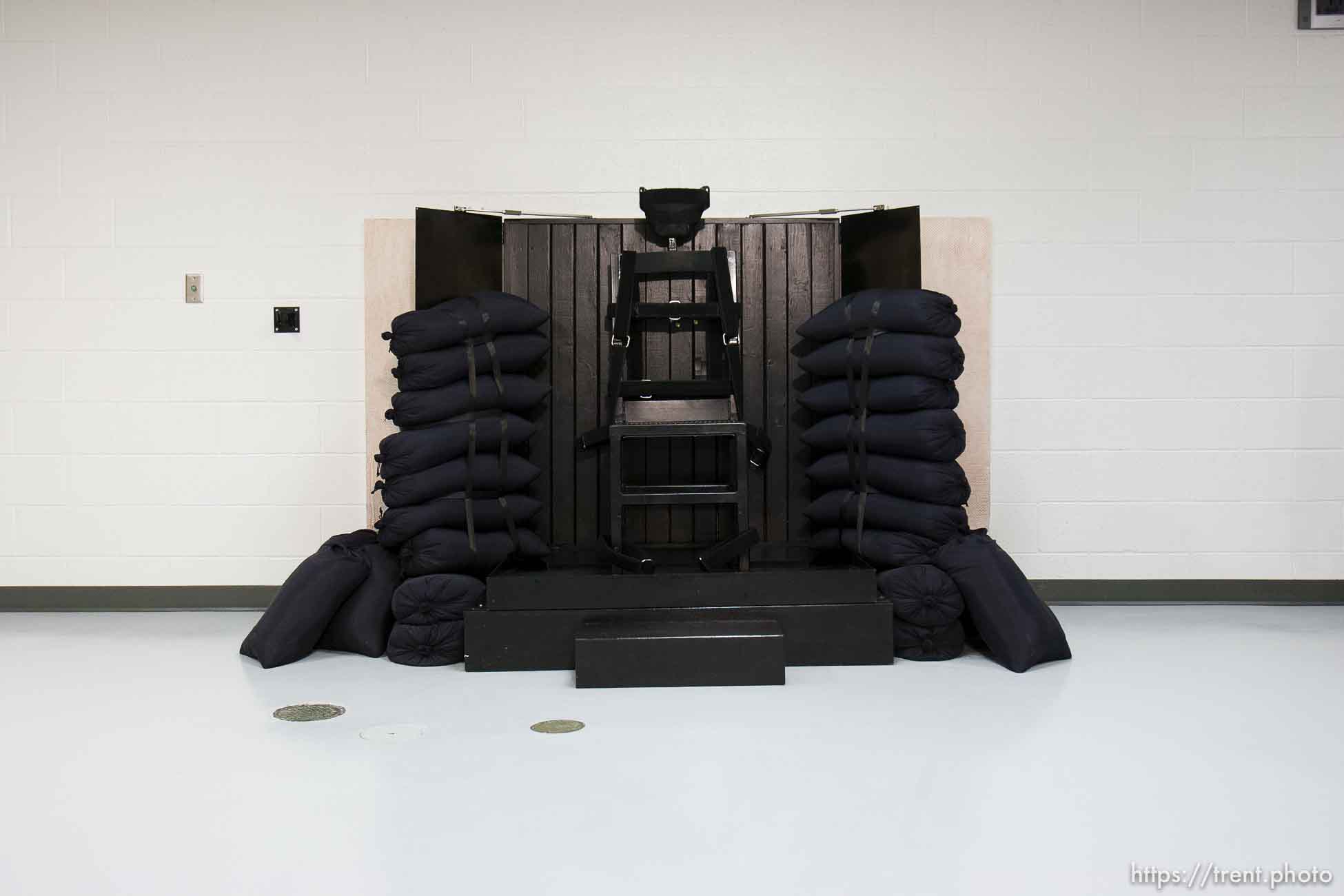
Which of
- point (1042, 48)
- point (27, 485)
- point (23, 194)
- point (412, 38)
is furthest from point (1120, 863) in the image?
point (23, 194)

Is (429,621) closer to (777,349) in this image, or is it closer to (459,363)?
(459,363)

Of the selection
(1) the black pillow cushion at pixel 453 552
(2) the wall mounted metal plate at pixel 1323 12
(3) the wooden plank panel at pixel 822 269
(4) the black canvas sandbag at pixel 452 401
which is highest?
(2) the wall mounted metal plate at pixel 1323 12

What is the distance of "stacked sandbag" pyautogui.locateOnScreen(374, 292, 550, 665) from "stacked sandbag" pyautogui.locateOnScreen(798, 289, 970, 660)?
1098 mm

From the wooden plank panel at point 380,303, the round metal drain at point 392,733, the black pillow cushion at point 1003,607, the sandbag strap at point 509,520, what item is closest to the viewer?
the round metal drain at point 392,733

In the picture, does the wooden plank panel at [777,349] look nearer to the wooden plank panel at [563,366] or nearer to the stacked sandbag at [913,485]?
the stacked sandbag at [913,485]

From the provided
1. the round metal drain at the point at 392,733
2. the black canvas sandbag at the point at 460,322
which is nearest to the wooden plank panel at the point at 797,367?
the black canvas sandbag at the point at 460,322

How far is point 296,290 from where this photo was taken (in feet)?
14.6

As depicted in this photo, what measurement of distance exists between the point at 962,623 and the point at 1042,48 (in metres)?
2.43

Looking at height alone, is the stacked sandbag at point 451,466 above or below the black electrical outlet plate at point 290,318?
below

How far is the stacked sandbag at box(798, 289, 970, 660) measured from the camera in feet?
11.6

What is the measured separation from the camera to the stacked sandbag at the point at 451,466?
3.55 m

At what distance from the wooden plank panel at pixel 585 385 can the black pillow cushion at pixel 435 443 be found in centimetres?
59

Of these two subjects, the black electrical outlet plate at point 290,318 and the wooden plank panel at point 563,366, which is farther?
the black electrical outlet plate at point 290,318

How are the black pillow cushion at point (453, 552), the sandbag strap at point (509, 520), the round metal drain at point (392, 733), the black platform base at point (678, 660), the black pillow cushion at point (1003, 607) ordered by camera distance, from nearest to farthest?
the round metal drain at point (392, 733) → the black platform base at point (678, 660) → the black pillow cushion at point (1003, 607) → the black pillow cushion at point (453, 552) → the sandbag strap at point (509, 520)
